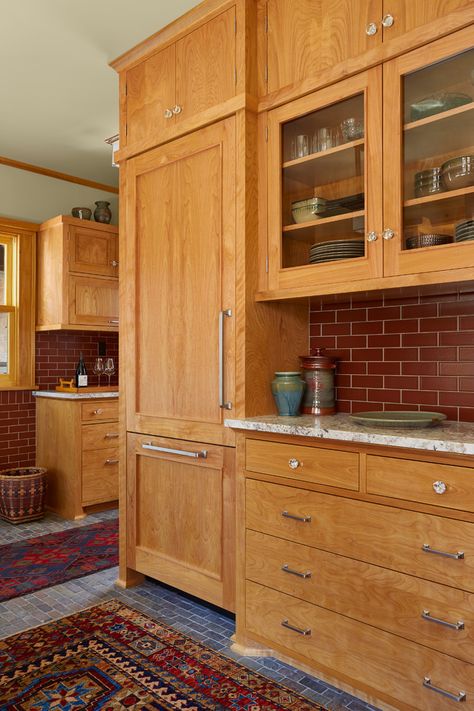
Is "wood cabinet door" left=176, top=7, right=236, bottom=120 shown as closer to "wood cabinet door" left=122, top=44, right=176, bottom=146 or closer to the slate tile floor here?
"wood cabinet door" left=122, top=44, right=176, bottom=146

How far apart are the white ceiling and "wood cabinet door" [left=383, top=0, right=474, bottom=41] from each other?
1182 mm

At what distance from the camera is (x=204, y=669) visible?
209 centimetres

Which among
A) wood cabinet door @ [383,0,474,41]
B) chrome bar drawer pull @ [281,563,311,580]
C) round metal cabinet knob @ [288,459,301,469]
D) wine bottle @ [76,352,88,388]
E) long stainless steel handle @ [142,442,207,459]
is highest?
wood cabinet door @ [383,0,474,41]

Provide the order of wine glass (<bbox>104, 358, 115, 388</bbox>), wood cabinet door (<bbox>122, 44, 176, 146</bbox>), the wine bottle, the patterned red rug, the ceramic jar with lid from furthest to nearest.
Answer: wine glass (<bbox>104, 358, 115, 388</bbox>)
the wine bottle
the patterned red rug
wood cabinet door (<bbox>122, 44, 176, 146</bbox>)
the ceramic jar with lid

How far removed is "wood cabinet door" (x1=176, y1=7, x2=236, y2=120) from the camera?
7.81 ft

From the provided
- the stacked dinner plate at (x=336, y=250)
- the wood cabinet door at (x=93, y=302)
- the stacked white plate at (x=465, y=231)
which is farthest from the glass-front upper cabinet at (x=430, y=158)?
the wood cabinet door at (x=93, y=302)

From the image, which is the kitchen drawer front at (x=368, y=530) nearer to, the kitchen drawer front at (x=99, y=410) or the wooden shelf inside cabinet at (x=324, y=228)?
the wooden shelf inside cabinet at (x=324, y=228)

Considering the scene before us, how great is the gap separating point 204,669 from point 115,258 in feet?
11.6

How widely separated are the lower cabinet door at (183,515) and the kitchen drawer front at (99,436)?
1.48m

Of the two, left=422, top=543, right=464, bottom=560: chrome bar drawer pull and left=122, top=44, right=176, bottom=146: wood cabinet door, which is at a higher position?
left=122, top=44, right=176, bottom=146: wood cabinet door

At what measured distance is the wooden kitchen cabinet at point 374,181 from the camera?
180cm

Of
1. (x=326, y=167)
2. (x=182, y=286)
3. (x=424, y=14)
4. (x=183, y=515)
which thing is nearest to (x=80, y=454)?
(x=183, y=515)

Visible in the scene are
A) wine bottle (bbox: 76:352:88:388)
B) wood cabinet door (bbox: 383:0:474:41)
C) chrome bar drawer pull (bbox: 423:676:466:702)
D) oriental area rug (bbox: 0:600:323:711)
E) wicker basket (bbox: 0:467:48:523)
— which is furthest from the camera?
wine bottle (bbox: 76:352:88:388)

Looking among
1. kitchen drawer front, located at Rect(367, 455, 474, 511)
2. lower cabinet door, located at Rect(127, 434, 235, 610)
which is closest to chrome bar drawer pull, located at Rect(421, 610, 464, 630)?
kitchen drawer front, located at Rect(367, 455, 474, 511)
